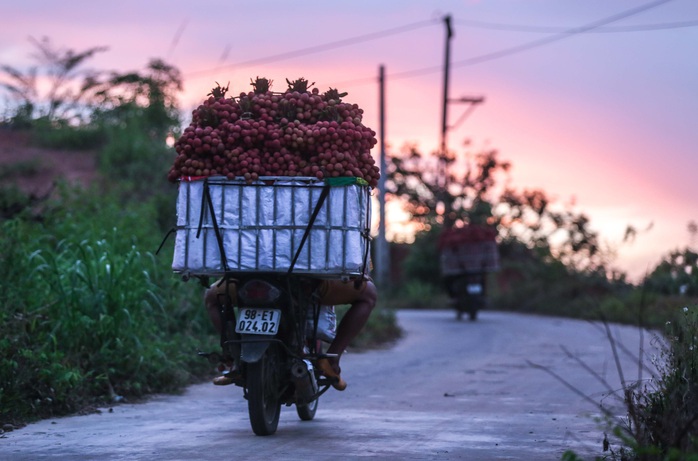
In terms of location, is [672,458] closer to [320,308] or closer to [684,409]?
[684,409]

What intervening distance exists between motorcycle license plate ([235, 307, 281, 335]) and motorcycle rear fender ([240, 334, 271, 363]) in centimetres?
4

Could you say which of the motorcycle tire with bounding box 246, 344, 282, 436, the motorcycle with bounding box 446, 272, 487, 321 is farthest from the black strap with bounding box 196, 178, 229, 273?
the motorcycle with bounding box 446, 272, 487, 321

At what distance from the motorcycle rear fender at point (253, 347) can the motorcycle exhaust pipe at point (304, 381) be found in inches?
14.8

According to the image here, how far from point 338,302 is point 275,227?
1.17 m

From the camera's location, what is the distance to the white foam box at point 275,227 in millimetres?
8031

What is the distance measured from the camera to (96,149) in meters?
32.2

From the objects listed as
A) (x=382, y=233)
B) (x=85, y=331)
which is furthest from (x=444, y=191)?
(x=85, y=331)

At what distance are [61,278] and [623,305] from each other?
64.4 ft

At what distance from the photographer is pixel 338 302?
898 cm

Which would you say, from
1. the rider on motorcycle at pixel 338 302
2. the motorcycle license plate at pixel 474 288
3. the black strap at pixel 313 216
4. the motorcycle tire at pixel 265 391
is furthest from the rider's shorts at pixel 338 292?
the motorcycle license plate at pixel 474 288

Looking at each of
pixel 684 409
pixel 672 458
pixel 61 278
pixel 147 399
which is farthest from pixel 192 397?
pixel 672 458

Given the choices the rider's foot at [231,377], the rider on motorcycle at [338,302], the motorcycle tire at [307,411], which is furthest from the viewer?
the motorcycle tire at [307,411]

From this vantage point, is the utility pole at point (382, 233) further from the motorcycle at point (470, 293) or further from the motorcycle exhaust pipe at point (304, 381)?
the motorcycle exhaust pipe at point (304, 381)

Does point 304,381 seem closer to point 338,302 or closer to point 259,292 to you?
point 338,302
